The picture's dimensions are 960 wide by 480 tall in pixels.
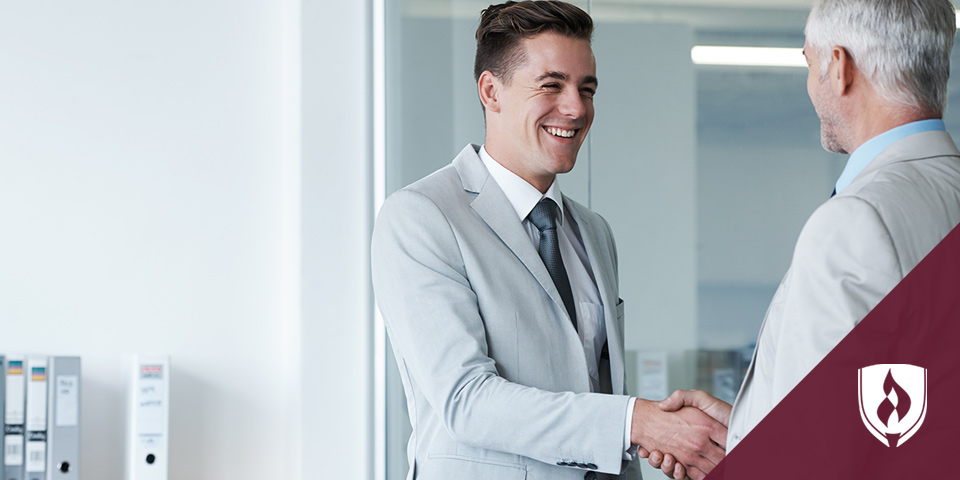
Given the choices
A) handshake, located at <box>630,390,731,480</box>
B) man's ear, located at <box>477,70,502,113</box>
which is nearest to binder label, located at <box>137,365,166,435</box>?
man's ear, located at <box>477,70,502,113</box>

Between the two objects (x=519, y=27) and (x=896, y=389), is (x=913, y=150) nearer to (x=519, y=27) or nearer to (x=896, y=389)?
(x=896, y=389)

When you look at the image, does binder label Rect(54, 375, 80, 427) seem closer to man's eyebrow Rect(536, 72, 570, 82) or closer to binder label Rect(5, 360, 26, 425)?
binder label Rect(5, 360, 26, 425)

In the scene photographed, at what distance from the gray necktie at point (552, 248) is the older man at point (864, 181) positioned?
564 millimetres

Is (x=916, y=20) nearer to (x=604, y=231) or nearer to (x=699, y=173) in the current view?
(x=699, y=173)

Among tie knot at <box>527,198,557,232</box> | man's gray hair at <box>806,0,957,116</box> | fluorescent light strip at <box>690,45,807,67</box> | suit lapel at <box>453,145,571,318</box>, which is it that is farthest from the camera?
tie knot at <box>527,198,557,232</box>

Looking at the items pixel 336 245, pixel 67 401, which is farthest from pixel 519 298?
pixel 67 401

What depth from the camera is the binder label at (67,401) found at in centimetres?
325

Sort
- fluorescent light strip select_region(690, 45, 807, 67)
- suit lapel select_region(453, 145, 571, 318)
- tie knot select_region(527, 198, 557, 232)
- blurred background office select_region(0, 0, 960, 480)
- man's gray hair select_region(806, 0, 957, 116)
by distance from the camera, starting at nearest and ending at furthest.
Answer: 1. man's gray hair select_region(806, 0, 957, 116)
2. fluorescent light strip select_region(690, 45, 807, 67)
3. suit lapel select_region(453, 145, 571, 318)
4. tie knot select_region(527, 198, 557, 232)
5. blurred background office select_region(0, 0, 960, 480)

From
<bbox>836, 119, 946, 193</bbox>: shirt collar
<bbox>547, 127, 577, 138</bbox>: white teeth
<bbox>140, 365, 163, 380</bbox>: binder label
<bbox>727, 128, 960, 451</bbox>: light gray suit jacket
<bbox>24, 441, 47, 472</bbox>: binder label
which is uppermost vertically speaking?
<bbox>547, 127, 577, 138</bbox>: white teeth

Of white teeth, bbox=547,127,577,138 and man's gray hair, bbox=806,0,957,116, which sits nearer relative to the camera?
man's gray hair, bbox=806,0,957,116

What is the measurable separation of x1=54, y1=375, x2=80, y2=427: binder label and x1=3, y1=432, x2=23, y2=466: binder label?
0.13 m

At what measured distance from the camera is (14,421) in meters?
3.19

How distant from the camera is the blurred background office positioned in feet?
11.6

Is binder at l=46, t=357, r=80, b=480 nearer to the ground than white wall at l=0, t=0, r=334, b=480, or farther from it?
nearer to the ground
